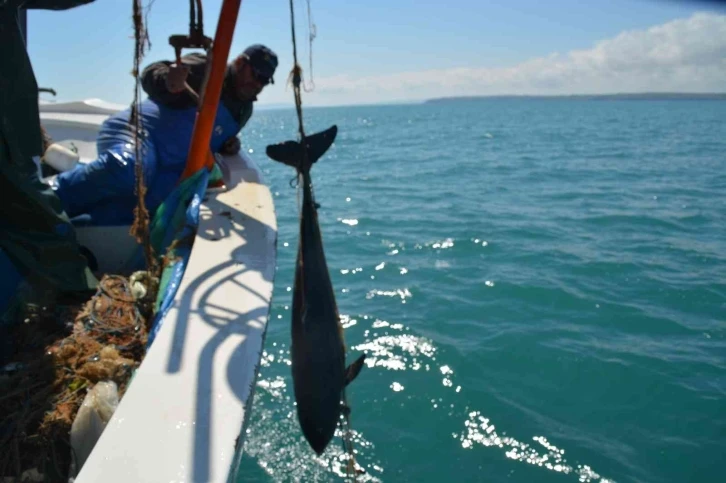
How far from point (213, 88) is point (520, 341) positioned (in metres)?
3.54

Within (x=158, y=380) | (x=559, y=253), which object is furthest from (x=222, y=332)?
(x=559, y=253)

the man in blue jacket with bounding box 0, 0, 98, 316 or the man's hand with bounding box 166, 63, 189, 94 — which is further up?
the man's hand with bounding box 166, 63, 189, 94

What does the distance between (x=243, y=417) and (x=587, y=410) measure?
3248 millimetres

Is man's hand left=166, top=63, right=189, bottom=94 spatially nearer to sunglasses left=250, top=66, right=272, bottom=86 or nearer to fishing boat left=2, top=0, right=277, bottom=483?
fishing boat left=2, top=0, right=277, bottom=483

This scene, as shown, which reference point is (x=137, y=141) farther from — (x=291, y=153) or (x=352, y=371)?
(x=352, y=371)

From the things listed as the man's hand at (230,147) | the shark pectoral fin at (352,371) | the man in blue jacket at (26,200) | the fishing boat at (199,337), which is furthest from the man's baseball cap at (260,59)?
the shark pectoral fin at (352,371)

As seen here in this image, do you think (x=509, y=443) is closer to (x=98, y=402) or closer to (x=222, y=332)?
(x=222, y=332)

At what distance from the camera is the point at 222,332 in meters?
2.61

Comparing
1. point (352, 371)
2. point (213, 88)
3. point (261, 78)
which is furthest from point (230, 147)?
point (352, 371)

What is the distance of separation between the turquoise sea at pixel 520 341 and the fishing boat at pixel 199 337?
1.41 metres

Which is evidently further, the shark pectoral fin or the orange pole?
the orange pole

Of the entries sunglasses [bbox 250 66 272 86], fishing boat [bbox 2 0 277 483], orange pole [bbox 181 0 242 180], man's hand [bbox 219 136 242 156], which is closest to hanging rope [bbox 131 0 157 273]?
fishing boat [bbox 2 0 277 483]

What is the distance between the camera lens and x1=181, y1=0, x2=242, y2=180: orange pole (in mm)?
3537

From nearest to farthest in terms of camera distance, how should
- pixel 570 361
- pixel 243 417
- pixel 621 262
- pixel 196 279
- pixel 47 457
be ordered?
pixel 243 417
pixel 47 457
pixel 196 279
pixel 570 361
pixel 621 262
